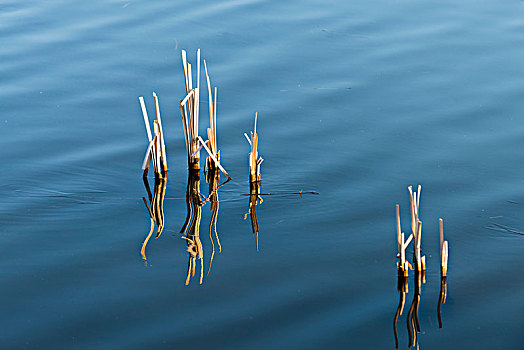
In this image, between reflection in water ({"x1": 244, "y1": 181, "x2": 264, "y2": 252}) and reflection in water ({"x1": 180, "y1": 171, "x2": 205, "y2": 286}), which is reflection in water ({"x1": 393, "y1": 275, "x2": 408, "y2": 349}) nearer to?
reflection in water ({"x1": 244, "y1": 181, "x2": 264, "y2": 252})

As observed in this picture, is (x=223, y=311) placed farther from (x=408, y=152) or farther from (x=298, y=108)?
(x=298, y=108)

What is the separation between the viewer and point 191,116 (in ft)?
21.1

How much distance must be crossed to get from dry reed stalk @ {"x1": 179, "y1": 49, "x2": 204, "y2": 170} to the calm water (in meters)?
0.18

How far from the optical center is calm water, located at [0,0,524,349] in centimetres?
485

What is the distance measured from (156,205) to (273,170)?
3.56ft

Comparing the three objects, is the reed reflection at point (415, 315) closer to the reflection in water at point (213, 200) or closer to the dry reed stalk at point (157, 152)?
the reflection in water at point (213, 200)

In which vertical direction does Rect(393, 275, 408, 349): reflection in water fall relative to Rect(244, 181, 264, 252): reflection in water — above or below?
below

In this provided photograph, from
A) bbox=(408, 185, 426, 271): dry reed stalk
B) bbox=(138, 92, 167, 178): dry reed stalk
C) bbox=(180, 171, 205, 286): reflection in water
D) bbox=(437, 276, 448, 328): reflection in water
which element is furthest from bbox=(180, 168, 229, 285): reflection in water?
bbox=(437, 276, 448, 328): reflection in water

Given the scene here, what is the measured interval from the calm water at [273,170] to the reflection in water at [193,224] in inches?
2.3

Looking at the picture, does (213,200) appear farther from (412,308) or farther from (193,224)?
(412,308)

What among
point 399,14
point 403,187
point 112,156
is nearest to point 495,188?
point 403,187

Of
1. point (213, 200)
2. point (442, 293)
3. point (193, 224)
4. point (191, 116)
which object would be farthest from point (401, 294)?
point (191, 116)

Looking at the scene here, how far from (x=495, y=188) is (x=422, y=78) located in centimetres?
223

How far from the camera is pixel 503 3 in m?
10.0
